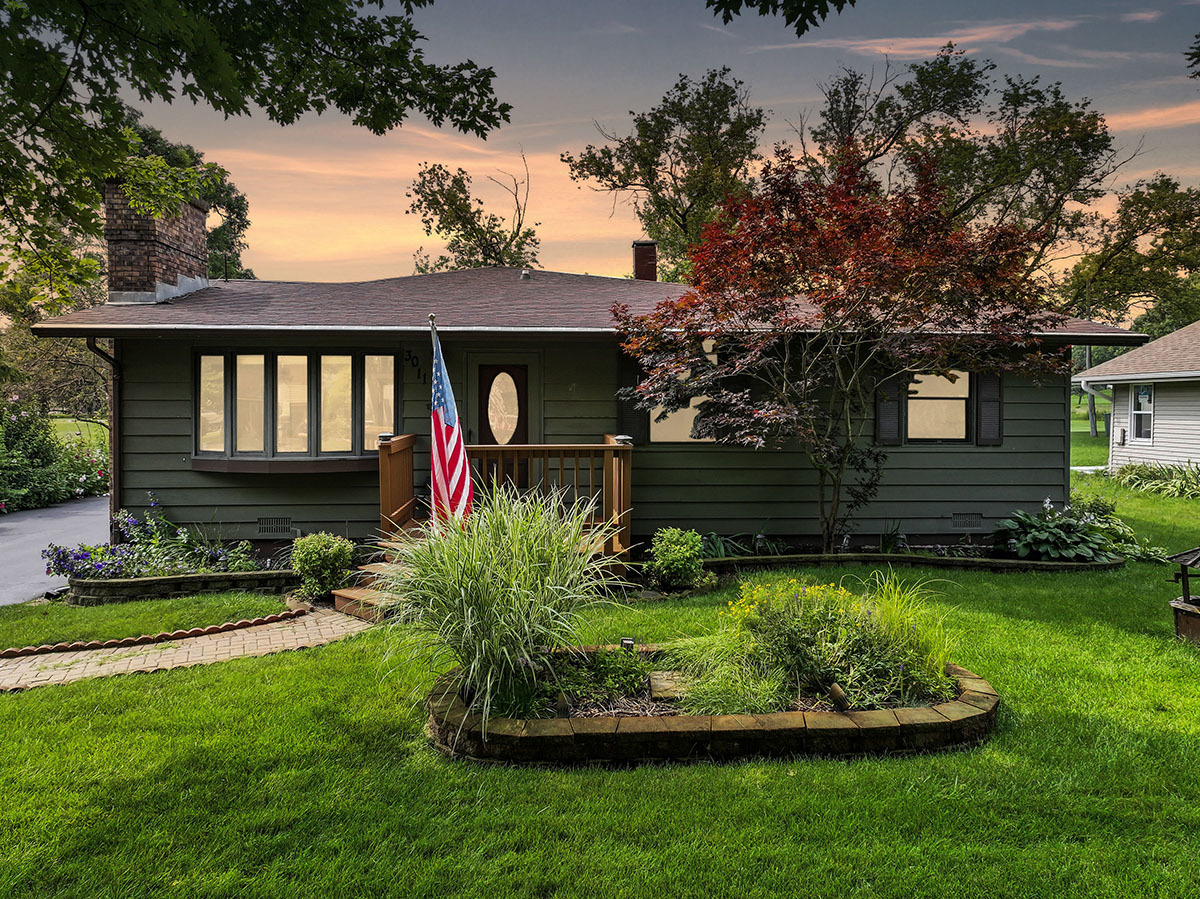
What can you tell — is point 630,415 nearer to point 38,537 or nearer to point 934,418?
point 934,418

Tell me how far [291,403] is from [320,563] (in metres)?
2.34

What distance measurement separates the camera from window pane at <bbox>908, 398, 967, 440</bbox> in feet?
30.6

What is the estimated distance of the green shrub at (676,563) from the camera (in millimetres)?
6844

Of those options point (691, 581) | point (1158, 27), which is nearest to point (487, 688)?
point (691, 581)

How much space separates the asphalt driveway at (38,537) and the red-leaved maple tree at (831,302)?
7.10m

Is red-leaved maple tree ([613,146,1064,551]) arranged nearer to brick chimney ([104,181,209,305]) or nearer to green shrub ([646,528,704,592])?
green shrub ([646,528,704,592])

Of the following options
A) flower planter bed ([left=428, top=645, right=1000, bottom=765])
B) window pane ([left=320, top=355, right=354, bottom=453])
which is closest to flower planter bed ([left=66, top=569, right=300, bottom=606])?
window pane ([left=320, top=355, right=354, bottom=453])

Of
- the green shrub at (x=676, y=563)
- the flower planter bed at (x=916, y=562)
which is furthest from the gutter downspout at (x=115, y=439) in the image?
the flower planter bed at (x=916, y=562)

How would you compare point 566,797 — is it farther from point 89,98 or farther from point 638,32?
point 638,32

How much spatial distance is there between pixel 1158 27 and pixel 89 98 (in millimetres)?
22629

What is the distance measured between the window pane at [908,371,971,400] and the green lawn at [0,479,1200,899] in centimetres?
547

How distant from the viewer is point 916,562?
7828 millimetres

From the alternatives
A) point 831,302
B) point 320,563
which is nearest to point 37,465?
point 320,563

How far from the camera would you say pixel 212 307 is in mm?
8438
